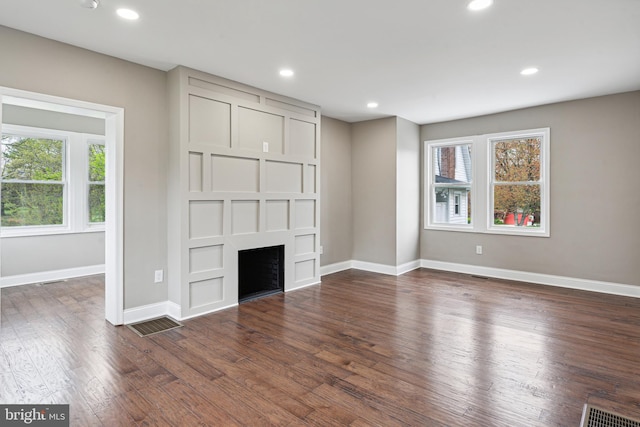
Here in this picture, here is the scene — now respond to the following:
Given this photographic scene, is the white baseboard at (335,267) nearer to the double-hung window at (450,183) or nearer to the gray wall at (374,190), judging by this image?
the gray wall at (374,190)

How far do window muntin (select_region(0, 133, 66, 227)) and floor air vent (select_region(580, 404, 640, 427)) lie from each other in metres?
6.71

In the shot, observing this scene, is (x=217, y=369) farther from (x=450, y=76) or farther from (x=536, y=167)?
(x=536, y=167)

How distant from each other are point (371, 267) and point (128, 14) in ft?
15.4

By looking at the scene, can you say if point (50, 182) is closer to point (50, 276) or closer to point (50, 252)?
point (50, 252)

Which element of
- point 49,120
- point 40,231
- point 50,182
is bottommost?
point 40,231

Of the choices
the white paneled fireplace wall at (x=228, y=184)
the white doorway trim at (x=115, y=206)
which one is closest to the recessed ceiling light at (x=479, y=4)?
the white paneled fireplace wall at (x=228, y=184)

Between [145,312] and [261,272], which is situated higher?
[261,272]

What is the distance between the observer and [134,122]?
3463 millimetres

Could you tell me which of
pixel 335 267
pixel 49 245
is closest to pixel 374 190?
pixel 335 267

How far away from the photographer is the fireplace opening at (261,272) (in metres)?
4.38

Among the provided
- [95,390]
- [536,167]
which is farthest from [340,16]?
[536,167]

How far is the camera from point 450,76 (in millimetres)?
3834

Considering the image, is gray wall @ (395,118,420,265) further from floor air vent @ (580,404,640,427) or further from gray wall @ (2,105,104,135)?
gray wall @ (2,105,104,135)

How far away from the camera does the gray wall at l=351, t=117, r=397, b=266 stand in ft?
18.6
